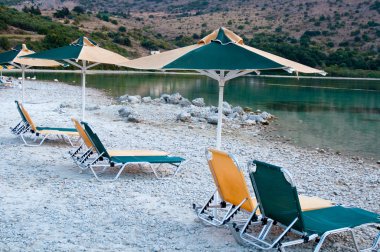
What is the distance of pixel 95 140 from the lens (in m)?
7.76

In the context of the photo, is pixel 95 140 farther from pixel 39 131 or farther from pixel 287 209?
pixel 287 209

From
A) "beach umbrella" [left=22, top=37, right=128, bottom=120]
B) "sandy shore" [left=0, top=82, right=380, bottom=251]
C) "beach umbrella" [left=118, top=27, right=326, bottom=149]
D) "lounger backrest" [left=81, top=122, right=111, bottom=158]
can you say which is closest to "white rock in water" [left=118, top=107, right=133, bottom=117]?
"sandy shore" [left=0, top=82, right=380, bottom=251]

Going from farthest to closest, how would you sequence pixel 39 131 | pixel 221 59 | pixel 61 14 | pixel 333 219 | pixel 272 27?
pixel 272 27, pixel 61 14, pixel 39 131, pixel 221 59, pixel 333 219

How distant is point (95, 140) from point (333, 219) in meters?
3.91

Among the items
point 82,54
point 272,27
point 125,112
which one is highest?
point 272,27

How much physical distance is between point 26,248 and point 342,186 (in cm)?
565

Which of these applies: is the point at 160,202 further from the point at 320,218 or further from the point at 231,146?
the point at 231,146

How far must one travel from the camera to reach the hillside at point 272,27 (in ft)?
238

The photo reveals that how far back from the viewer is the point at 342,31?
87.6 m

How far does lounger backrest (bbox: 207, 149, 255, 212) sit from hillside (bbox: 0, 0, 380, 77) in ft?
212

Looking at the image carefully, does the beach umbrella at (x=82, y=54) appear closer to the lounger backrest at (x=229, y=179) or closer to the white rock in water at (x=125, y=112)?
the lounger backrest at (x=229, y=179)

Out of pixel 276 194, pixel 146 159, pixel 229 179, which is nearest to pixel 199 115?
pixel 146 159

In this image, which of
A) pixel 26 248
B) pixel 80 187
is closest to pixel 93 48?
pixel 80 187

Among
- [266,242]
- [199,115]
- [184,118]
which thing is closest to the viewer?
[266,242]
